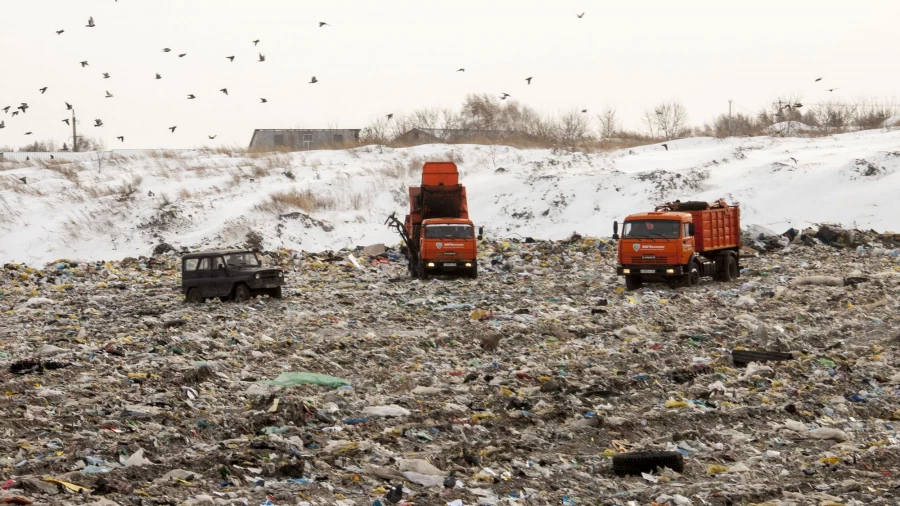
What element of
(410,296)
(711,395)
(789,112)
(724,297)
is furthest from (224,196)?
(789,112)

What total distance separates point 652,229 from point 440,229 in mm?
5432

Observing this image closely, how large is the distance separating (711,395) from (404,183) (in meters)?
31.2

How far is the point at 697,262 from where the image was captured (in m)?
20.0

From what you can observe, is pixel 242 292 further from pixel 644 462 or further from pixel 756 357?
pixel 644 462

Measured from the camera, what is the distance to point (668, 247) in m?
19.2

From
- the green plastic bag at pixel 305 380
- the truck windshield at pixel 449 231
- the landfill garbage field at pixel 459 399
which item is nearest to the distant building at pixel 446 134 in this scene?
the truck windshield at pixel 449 231

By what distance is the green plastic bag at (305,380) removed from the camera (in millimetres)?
9930

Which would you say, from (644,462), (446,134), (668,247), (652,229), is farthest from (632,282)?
(446,134)

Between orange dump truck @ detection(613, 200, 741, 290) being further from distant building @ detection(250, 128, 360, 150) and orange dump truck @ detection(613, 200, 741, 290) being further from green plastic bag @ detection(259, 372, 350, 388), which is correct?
distant building @ detection(250, 128, 360, 150)

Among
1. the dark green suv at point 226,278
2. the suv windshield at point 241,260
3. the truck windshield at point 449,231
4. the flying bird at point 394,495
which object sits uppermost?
the truck windshield at point 449,231

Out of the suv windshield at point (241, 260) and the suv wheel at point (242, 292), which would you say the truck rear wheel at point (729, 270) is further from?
the suv wheel at point (242, 292)

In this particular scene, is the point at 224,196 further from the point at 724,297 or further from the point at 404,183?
the point at 724,297

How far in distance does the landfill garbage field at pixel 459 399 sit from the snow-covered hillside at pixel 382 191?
567 inches

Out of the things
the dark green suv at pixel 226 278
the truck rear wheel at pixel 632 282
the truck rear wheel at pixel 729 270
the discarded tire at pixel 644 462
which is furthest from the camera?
the truck rear wheel at pixel 729 270
